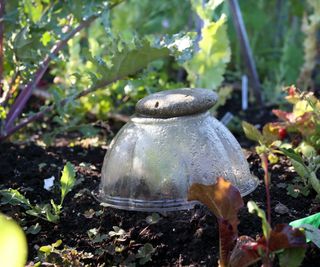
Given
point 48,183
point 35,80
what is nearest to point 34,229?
point 48,183

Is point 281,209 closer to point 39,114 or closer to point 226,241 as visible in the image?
point 226,241

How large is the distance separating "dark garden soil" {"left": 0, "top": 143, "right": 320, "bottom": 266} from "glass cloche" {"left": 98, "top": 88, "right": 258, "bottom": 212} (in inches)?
2.3

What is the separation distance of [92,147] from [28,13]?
709 millimetres

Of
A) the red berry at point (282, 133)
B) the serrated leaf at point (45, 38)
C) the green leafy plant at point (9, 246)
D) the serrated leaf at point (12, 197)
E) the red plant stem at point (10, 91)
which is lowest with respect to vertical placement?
the red berry at point (282, 133)

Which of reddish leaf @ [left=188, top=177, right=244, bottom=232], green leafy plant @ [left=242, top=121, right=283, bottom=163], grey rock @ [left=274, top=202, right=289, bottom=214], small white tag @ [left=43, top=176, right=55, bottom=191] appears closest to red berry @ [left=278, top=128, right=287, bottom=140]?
green leafy plant @ [left=242, top=121, right=283, bottom=163]

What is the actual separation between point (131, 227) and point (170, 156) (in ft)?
0.83

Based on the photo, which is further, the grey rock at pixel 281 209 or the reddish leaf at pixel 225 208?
the grey rock at pixel 281 209

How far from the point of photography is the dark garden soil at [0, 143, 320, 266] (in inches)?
69.5

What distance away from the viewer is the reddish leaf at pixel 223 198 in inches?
63.9

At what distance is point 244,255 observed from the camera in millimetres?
1561

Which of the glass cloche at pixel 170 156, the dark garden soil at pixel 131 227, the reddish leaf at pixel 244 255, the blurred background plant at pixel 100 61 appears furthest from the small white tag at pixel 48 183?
the reddish leaf at pixel 244 255

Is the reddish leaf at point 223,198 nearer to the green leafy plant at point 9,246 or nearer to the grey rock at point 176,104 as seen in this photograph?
the grey rock at point 176,104

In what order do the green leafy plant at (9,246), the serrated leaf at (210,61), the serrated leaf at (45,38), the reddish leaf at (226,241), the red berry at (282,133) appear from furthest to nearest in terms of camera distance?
the serrated leaf at (210,61) < the serrated leaf at (45,38) < the red berry at (282,133) < the reddish leaf at (226,241) < the green leafy plant at (9,246)

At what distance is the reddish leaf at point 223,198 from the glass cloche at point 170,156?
0.30 metres
